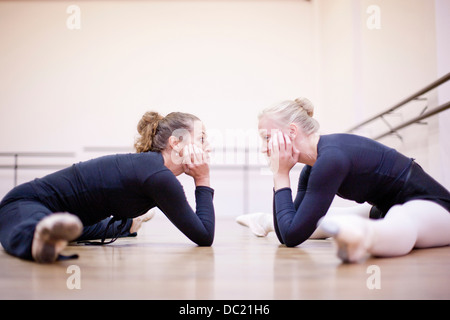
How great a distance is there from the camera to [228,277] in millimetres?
780

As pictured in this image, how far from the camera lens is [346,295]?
61 cm

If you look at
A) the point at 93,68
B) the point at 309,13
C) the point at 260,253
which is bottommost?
the point at 260,253

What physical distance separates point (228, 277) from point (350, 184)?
544mm

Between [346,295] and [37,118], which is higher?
[37,118]

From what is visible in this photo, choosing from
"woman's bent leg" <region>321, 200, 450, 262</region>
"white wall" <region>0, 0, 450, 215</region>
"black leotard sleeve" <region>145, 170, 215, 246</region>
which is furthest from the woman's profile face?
"white wall" <region>0, 0, 450, 215</region>

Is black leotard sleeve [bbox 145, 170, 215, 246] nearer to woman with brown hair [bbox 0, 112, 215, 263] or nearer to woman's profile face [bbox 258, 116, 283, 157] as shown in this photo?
woman with brown hair [bbox 0, 112, 215, 263]

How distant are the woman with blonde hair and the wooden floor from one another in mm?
70

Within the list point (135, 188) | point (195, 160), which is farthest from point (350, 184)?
point (135, 188)

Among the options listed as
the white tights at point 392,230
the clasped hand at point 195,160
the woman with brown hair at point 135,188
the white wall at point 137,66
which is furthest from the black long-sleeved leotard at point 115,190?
the white wall at point 137,66

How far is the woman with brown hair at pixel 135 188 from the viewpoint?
1110mm

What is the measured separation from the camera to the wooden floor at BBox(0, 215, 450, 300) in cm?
63
